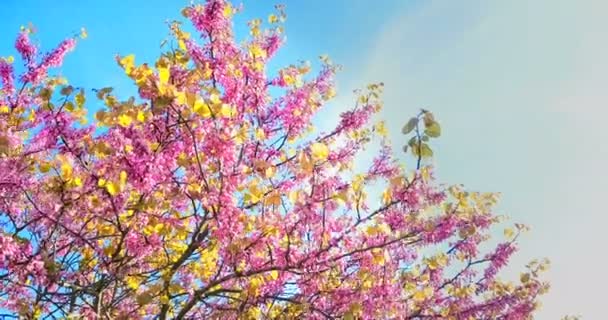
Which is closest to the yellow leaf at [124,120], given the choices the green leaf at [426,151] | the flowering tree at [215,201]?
the flowering tree at [215,201]

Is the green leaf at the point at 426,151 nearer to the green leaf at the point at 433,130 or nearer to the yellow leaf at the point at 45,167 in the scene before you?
the green leaf at the point at 433,130

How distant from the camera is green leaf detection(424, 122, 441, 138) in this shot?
2986 mm

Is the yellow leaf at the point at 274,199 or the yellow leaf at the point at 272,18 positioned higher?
the yellow leaf at the point at 272,18

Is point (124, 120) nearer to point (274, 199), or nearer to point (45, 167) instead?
point (45, 167)

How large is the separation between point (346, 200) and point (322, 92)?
9.69ft

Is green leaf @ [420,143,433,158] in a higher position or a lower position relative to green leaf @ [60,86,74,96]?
lower

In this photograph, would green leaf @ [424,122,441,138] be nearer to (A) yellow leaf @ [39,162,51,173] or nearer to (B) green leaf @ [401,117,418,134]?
(B) green leaf @ [401,117,418,134]

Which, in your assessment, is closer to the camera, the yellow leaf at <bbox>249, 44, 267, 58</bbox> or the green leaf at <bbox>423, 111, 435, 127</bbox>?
the green leaf at <bbox>423, 111, 435, 127</bbox>

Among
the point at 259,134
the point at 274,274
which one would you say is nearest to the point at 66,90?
the point at 259,134

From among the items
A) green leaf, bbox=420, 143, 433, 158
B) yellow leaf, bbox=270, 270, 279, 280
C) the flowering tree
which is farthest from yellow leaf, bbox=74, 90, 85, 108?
green leaf, bbox=420, 143, 433, 158

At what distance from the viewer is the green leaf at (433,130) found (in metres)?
2.99

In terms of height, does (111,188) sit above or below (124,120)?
below

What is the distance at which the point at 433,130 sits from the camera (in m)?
3.00

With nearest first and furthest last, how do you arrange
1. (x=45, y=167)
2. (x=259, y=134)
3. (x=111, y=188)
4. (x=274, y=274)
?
(x=111, y=188), (x=45, y=167), (x=274, y=274), (x=259, y=134)
